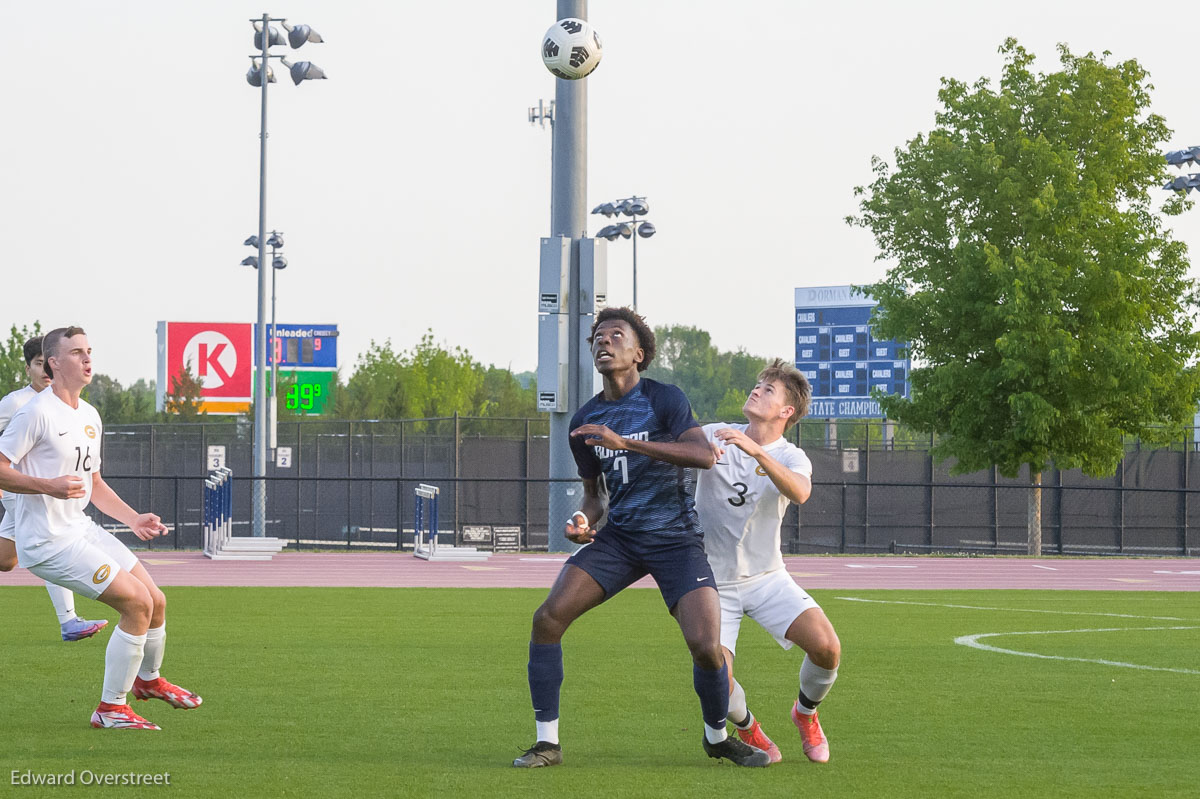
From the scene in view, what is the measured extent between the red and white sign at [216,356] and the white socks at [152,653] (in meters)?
54.7

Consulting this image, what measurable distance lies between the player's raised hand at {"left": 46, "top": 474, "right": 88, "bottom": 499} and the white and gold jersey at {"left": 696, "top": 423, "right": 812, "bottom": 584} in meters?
2.82

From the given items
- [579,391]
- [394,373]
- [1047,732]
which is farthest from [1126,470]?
[394,373]

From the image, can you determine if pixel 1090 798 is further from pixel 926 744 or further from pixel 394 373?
pixel 394 373

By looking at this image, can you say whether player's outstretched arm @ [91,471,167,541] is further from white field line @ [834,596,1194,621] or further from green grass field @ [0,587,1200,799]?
white field line @ [834,596,1194,621]

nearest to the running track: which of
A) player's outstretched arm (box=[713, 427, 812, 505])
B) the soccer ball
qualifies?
the soccer ball

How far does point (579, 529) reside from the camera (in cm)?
637

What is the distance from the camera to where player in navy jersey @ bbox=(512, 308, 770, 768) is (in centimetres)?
639

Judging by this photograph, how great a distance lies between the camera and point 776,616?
662cm

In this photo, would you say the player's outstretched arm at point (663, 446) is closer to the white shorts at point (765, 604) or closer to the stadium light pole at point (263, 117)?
the white shorts at point (765, 604)

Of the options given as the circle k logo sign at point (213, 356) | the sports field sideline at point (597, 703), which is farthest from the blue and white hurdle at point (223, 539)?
the circle k logo sign at point (213, 356)

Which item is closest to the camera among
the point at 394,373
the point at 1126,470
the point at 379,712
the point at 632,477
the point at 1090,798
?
the point at 1090,798

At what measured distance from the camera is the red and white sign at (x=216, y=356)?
6184cm

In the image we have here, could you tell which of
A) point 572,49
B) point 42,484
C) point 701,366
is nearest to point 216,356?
point 572,49

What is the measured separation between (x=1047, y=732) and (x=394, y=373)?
259ft
